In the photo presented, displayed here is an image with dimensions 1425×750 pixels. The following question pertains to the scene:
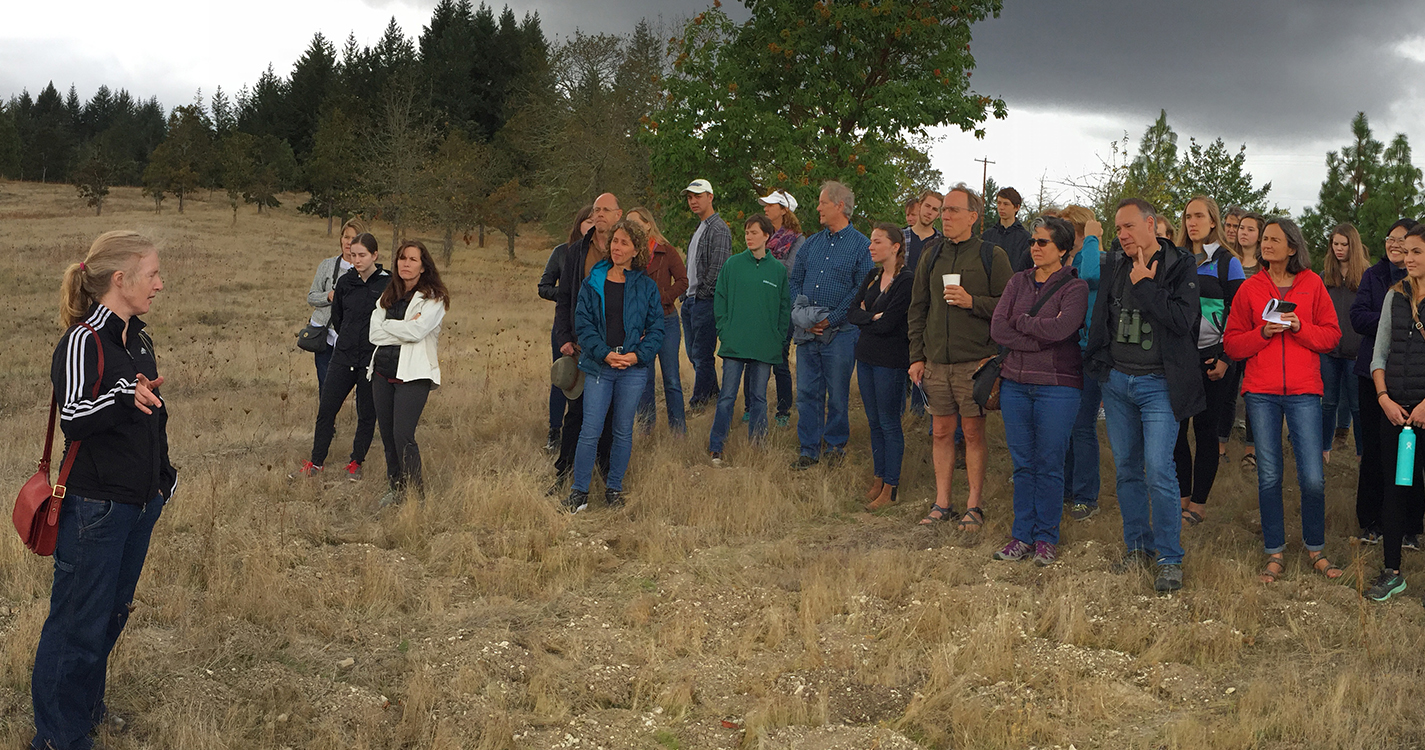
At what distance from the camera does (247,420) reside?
10.7 metres

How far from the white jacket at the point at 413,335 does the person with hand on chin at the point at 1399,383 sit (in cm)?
571

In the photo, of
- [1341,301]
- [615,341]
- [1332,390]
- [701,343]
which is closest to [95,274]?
[615,341]

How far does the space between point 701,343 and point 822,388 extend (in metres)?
2.12

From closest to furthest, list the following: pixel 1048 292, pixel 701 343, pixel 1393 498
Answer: pixel 1393 498 → pixel 1048 292 → pixel 701 343

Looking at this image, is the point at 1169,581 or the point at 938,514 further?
the point at 938,514

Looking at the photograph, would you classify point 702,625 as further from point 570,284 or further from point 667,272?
point 667,272

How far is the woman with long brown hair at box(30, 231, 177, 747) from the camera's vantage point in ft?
11.5

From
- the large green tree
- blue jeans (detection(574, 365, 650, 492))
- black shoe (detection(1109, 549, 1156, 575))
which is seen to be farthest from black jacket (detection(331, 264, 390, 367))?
the large green tree

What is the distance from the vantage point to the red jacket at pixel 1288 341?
18.3ft

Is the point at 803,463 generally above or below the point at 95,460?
below

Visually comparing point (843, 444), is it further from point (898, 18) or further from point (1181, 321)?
point (898, 18)

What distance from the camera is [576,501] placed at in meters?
7.29

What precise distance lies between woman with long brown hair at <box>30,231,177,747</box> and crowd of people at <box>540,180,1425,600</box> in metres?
3.58

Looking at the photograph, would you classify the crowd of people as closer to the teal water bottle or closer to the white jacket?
the teal water bottle
